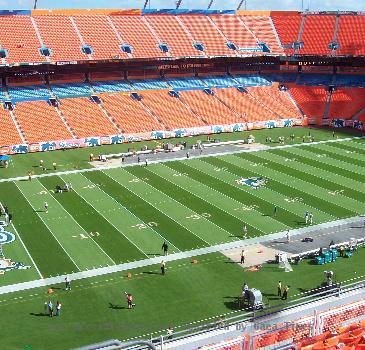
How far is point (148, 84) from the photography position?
70562 mm

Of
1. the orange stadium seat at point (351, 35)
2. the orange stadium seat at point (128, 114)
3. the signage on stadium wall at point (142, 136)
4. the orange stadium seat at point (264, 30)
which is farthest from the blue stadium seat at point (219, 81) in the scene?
the orange stadium seat at point (351, 35)

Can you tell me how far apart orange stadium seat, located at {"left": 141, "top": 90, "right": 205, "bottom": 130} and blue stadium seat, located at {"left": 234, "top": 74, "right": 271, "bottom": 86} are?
11.9m

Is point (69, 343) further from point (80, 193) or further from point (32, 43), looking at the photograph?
point (32, 43)

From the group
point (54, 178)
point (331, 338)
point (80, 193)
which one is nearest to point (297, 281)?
point (331, 338)

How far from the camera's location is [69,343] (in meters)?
22.8

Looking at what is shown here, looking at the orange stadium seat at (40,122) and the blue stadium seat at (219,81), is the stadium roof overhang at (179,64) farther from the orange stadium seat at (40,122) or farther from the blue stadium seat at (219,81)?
the orange stadium seat at (40,122)

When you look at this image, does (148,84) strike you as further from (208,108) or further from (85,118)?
(85,118)

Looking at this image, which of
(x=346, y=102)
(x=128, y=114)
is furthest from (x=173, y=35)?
(x=346, y=102)

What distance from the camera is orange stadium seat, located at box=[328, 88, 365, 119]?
227ft

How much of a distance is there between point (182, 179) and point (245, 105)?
27.9 metres

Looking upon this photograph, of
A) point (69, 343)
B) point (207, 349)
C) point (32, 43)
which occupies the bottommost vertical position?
point (69, 343)

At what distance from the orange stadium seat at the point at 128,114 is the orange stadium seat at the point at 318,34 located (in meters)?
26.6

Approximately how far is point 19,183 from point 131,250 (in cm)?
1655

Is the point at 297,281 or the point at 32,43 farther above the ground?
the point at 32,43
